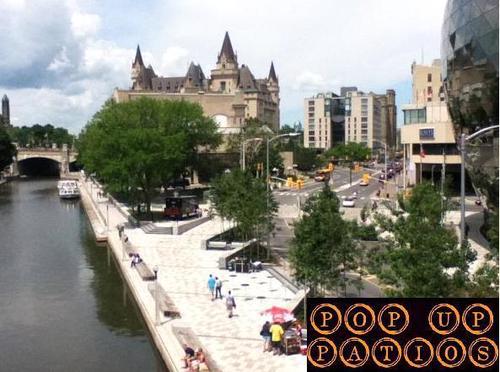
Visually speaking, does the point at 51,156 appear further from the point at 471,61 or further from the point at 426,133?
the point at 471,61

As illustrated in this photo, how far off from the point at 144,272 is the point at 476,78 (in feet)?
71.8

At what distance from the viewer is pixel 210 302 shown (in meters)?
28.5

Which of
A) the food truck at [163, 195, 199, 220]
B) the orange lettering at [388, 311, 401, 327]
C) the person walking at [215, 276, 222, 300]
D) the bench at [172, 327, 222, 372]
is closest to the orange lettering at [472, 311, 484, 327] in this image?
the orange lettering at [388, 311, 401, 327]

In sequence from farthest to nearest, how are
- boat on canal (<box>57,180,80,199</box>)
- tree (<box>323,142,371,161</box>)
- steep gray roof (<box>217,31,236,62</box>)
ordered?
steep gray roof (<box>217,31,236,62</box>)
tree (<box>323,142,371,161</box>)
boat on canal (<box>57,180,80,199</box>)

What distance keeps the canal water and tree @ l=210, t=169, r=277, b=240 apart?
820 centimetres

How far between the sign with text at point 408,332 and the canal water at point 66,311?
1499cm

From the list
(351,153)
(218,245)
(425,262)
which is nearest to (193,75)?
(351,153)

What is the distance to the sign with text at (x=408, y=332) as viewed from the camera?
8734mm

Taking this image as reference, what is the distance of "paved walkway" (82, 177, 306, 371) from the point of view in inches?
825

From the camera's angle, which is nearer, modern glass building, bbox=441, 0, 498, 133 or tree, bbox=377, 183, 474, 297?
tree, bbox=377, 183, 474, 297

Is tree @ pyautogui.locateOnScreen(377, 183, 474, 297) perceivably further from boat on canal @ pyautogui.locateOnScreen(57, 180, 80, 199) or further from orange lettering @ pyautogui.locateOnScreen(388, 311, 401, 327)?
boat on canal @ pyautogui.locateOnScreen(57, 180, 80, 199)

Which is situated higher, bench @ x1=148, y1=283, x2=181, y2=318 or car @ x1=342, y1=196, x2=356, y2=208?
car @ x1=342, y1=196, x2=356, y2=208

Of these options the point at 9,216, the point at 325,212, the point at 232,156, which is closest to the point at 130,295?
the point at 325,212

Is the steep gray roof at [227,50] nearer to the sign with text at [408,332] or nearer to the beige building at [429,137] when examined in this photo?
the beige building at [429,137]
